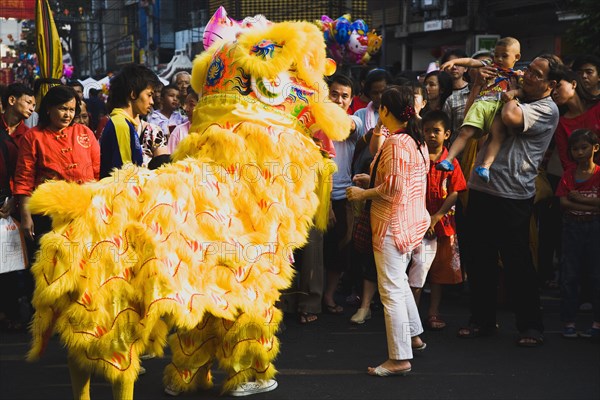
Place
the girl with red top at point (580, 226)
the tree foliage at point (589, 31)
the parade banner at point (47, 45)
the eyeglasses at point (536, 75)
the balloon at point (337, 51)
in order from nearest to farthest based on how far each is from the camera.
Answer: the eyeglasses at point (536, 75) → the girl with red top at point (580, 226) → the parade banner at point (47, 45) → the balloon at point (337, 51) → the tree foliage at point (589, 31)

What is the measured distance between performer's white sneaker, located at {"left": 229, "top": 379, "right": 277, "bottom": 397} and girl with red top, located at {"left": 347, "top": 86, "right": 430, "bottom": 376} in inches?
26.4

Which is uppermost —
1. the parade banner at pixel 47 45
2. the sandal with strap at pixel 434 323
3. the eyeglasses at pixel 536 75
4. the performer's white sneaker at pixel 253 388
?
the parade banner at pixel 47 45

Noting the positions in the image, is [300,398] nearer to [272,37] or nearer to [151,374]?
[151,374]

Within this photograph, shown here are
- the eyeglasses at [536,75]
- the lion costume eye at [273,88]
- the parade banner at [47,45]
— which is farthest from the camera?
the parade banner at [47,45]

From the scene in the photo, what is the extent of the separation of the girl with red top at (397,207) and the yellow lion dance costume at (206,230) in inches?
12.8

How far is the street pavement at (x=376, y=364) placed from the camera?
3.90 metres

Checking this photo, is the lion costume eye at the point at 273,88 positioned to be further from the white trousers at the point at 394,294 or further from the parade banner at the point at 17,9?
the parade banner at the point at 17,9

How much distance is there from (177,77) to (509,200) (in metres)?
3.85

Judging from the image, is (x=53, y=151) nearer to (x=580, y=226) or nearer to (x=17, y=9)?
(x=580, y=226)

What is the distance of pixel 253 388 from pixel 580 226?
250cm

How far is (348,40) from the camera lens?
985 cm

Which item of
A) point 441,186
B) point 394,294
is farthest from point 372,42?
point 394,294

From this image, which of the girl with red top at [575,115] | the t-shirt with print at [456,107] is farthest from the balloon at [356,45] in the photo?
the girl with red top at [575,115]

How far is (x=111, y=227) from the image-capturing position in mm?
3021
